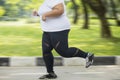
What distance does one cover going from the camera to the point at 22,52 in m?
9.40

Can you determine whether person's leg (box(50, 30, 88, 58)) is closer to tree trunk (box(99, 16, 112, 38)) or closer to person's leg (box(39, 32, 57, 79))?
person's leg (box(39, 32, 57, 79))

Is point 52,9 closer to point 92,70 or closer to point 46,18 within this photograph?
point 46,18

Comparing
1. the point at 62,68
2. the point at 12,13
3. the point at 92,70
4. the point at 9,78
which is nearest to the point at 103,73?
the point at 92,70

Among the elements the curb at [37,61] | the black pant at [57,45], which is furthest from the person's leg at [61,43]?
the curb at [37,61]

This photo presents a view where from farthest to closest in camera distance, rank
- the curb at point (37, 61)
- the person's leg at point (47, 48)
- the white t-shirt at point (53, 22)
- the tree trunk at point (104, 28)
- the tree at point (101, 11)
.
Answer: the tree trunk at point (104, 28), the tree at point (101, 11), the curb at point (37, 61), the person's leg at point (47, 48), the white t-shirt at point (53, 22)

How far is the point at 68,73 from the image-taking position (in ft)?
23.1

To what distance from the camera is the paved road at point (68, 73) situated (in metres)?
6.62

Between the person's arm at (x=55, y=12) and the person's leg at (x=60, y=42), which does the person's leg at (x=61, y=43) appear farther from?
the person's arm at (x=55, y=12)

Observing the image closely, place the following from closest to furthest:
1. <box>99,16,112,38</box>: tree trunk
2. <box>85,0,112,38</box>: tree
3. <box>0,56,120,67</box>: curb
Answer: <box>0,56,120,67</box>: curb → <box>85,0,112,38</box>: tree → <box>99,16,112,38</box>: tree trunk

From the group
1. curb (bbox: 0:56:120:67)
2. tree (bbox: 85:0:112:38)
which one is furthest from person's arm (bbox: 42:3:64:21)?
tree (bbox: 85:0:112:38)

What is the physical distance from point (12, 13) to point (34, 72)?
87.9 feet

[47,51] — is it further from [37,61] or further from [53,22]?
[37,61]

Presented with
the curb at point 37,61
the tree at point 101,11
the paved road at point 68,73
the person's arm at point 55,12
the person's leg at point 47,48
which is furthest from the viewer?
the tree at point 101,11

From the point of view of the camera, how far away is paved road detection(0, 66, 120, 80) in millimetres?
6617
